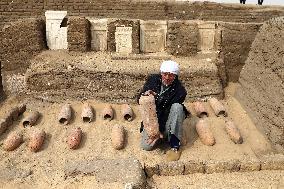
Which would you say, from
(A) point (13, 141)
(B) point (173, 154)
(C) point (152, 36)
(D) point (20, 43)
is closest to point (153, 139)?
(B) point (173, 154)

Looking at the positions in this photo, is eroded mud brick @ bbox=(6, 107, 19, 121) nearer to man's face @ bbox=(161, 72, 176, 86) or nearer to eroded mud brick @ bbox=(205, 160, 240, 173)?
man's face @ bbox=(161, 72, 176, 86)

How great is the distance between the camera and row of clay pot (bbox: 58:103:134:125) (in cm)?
636

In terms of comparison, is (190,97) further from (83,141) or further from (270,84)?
(83,141)

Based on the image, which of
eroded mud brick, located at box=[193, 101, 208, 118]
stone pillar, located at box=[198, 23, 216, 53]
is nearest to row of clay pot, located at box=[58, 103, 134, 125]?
eroded mud brick, located at box=[193, 101, 208, 118]

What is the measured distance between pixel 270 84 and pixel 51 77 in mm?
4370

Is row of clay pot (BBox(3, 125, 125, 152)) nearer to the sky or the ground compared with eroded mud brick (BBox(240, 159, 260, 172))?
nearer to the ground

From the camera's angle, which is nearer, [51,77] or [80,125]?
[80,125]

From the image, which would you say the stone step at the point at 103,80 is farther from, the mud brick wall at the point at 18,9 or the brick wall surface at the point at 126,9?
the mud brick wall at the point at 18,9

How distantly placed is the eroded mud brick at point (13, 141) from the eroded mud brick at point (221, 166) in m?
3.02

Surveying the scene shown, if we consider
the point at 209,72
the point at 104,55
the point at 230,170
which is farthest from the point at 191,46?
the point at 230,170

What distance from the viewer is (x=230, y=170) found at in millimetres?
4297

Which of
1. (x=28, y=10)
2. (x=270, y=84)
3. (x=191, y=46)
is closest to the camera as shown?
(x=270, y=84)

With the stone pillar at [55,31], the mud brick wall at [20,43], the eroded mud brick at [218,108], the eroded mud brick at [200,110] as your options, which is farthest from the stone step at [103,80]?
the stone pillar at [55,31]

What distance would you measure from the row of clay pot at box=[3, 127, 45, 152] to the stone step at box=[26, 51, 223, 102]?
5.87 ft
